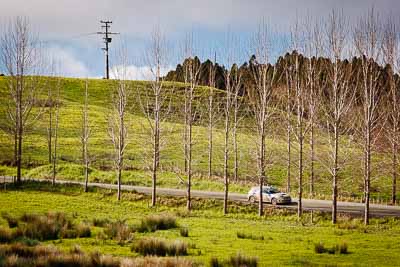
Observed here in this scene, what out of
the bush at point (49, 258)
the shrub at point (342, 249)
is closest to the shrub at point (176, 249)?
the bush at point (49, 258)

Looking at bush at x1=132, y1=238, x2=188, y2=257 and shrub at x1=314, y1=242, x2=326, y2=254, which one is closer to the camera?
bush at x1=132, y1=238, x2=188, y2=257

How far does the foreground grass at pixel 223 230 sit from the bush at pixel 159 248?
357mm

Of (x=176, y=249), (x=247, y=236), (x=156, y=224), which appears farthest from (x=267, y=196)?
(x=176, y=249)

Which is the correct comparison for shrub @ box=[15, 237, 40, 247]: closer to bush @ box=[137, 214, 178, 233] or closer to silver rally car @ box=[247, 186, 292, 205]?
bush @ box=[137, 214, 178, 233]

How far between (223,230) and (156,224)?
377 centimetres

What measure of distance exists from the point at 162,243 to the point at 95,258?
4.17 m

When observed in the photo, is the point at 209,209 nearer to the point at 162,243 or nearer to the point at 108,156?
the point at 162,243

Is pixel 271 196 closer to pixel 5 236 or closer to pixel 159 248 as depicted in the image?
pixel 159 248

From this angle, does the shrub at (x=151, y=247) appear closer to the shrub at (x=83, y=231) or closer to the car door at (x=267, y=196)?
the shrub at (x=83, y=231)

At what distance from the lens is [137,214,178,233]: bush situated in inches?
1149

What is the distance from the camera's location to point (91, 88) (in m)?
121

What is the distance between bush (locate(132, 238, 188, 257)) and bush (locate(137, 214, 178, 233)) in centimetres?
679

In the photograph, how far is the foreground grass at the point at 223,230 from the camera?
21984 mm

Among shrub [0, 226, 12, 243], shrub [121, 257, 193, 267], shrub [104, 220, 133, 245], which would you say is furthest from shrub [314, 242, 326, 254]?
shrub [0, 226, 12, 243]
